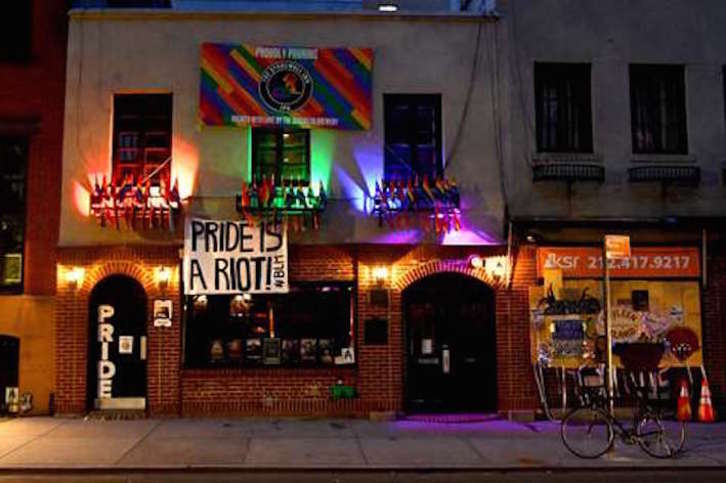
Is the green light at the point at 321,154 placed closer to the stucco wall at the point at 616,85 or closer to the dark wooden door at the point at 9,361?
the stucco wall at the point at 616,85

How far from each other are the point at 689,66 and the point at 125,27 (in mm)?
11066

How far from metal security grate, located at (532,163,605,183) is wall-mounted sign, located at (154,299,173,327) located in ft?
24.1

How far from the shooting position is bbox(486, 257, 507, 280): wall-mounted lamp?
611 inches

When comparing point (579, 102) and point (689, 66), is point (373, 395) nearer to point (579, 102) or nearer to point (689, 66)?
point (579, 102)

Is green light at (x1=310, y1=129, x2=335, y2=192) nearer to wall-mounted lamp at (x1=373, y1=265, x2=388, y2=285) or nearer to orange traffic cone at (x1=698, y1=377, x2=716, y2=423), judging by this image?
wall-mounted lamp at (x1=373, y1=265, x2=388, y2=285)

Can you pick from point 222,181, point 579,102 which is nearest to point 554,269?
point 579,102

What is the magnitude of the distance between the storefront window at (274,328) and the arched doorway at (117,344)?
3.34 feet

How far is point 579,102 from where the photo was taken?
1627cm

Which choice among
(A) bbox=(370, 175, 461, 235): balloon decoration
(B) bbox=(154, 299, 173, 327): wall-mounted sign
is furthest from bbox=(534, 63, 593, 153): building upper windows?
(B) bbox=(154, 299, 173, 327): wall-mounted sign

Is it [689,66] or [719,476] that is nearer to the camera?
[719,476]

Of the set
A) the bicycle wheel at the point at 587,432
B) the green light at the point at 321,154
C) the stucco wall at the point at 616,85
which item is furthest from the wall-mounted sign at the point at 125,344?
the bicycle wheel at the point at 587,432

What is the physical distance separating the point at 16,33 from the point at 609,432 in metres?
13.3

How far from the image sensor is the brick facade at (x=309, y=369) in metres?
15.2

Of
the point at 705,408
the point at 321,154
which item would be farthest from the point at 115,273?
the point at 705,408
